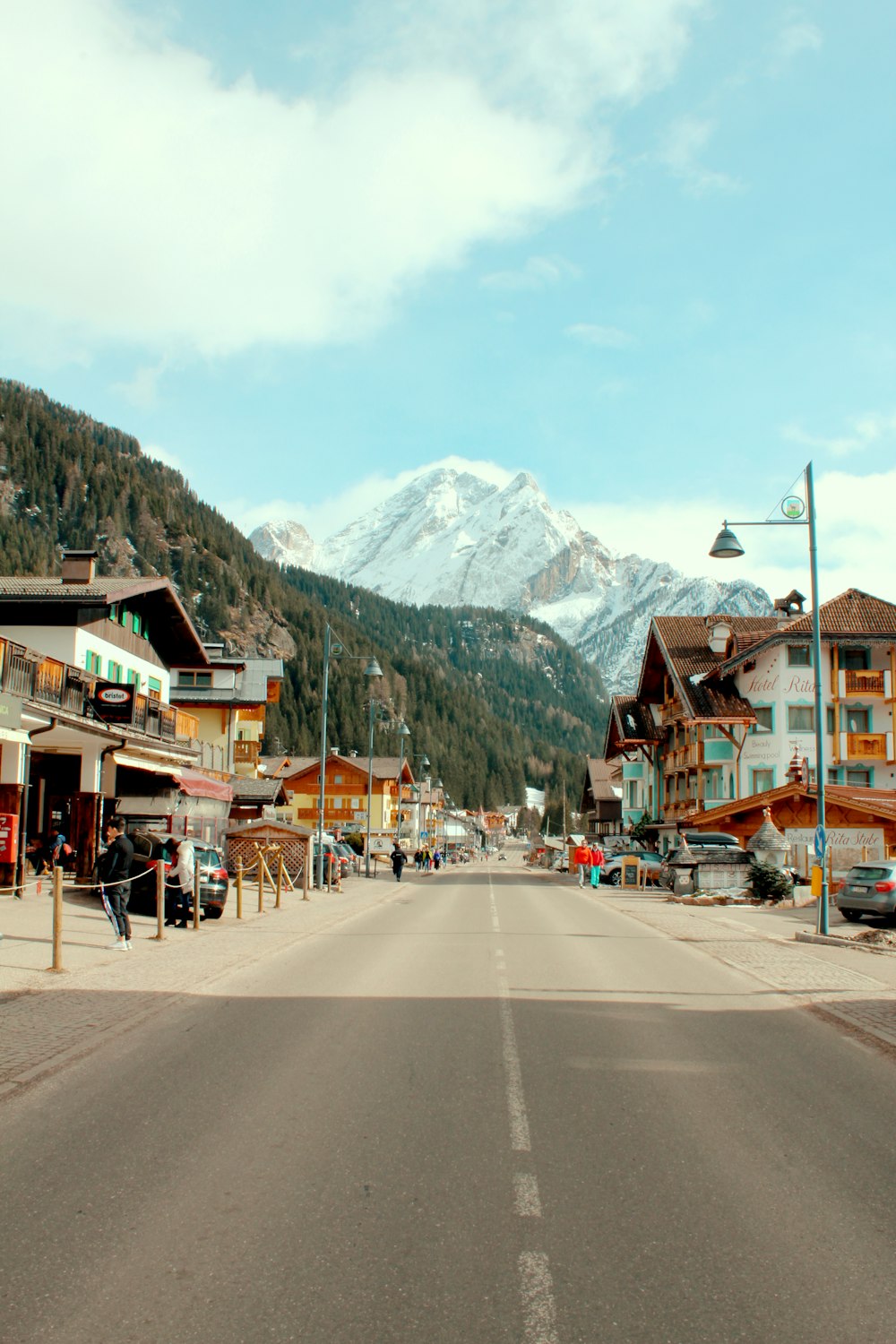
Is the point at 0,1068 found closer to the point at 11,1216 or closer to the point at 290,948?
the point at 11,1216

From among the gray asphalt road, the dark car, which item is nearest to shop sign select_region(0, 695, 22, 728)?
the dark car

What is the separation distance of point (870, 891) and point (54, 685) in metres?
18.8

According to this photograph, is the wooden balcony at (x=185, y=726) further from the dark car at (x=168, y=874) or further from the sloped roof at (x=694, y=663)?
the sloped roof at (x=694, y=663)

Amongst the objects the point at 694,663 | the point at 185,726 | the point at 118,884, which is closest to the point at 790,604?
the point at 694,663

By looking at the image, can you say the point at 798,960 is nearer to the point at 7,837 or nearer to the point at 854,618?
the point at 7,837

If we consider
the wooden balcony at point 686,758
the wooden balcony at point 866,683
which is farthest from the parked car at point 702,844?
the wooden balcony at point 866,683

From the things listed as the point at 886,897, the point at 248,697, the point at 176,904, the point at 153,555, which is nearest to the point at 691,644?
the point at 248,697

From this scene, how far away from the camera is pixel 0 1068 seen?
26.8 ft

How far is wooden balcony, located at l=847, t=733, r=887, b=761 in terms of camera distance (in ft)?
164

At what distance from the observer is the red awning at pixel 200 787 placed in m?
31.3

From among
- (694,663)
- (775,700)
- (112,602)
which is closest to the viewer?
(112,602)

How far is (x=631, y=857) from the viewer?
170ft

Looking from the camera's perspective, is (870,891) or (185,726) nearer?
(870,891)

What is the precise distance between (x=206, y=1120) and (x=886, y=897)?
2074cm
